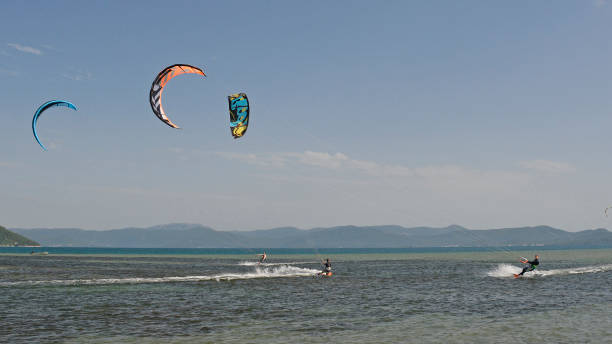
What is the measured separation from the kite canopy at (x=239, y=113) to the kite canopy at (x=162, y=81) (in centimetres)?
234

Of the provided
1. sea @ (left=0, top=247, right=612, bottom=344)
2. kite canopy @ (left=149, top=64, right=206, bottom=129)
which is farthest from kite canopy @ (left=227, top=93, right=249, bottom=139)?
sea @ (left=0, top=247, right=612, bottom=344)

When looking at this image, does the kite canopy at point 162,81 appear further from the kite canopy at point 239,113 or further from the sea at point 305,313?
→ the sea at point 305,313

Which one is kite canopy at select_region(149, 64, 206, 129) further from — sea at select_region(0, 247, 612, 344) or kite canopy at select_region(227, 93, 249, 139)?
sea at select_region(0, 247, 612, 344)

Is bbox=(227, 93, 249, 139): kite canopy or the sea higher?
bbox=(227, 93, 249, 139): kite canopy

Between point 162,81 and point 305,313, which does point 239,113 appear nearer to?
point 162,81

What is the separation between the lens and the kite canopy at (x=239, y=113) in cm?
2802

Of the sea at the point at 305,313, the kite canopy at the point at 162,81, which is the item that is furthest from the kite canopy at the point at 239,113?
the sea at the point at 305,313

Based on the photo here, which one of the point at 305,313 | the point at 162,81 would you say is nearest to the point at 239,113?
the point at 162,81

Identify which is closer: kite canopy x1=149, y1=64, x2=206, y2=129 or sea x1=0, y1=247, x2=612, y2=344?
sea x1=0, y1=247, x2=612, y2=344

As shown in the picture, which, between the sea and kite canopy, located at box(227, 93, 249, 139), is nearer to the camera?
the sea

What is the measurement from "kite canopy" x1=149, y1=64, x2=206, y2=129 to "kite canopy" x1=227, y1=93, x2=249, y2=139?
2.34 metres

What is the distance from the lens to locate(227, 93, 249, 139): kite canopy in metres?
28.0

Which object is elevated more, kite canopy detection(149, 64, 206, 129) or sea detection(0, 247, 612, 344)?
kite canopy detection(149, 64, 206, 129)

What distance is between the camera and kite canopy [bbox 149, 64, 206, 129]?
28.0 metres
